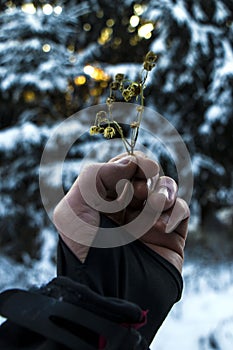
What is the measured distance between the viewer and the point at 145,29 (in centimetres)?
238

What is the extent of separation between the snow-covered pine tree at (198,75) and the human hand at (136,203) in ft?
A: 6.54

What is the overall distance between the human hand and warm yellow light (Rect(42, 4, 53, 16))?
7.00 feet

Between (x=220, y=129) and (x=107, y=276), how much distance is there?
239 cm

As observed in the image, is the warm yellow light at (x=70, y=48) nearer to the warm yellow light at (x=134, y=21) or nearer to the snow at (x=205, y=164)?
the warm yellow light at (x=134, y=21)

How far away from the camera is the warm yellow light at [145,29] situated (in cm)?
223

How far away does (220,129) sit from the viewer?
107 inches

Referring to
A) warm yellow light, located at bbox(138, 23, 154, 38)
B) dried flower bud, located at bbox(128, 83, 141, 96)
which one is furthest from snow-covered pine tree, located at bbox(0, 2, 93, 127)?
dried flower bud, located at bbox(128, 83, 141, 96)

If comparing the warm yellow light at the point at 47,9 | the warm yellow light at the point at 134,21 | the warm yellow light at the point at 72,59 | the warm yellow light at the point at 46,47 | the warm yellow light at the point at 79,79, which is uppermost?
the warm yellow light at the point at 47,9

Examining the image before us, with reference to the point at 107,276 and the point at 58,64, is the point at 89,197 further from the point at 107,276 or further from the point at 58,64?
the point at 58,64

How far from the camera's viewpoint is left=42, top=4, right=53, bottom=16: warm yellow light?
2426 millimetres

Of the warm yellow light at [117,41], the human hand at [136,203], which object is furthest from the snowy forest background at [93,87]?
the human hand at [136,203]

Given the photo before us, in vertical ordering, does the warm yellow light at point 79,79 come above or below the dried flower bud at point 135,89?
below

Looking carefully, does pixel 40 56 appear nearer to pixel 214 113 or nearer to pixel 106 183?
pixel 214 113

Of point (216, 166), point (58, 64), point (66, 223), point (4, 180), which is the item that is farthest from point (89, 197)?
point (216, 166)
